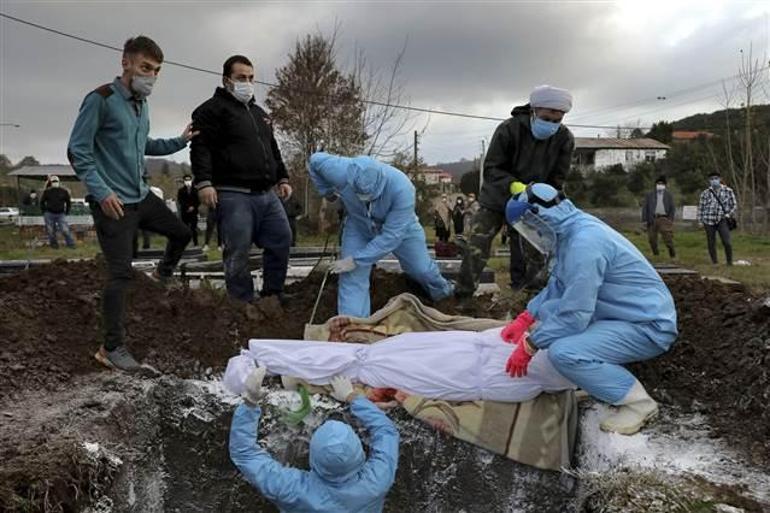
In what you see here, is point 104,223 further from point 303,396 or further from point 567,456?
point 567,456

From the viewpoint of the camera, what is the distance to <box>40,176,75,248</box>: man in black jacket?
14414 mm

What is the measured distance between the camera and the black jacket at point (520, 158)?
17.8ft

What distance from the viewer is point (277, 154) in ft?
18.0

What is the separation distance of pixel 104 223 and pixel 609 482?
2849 millimetres

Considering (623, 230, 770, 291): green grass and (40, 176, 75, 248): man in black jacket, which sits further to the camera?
→ (40, 176, 75, 248): man in black jacket

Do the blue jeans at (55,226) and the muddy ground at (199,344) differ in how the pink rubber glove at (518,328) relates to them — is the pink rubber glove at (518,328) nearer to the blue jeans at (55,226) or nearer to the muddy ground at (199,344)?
the muddy ground at (199,344)

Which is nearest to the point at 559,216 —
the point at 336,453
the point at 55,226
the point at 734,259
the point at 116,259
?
the point at 336,453

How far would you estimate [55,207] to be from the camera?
14.6 metres

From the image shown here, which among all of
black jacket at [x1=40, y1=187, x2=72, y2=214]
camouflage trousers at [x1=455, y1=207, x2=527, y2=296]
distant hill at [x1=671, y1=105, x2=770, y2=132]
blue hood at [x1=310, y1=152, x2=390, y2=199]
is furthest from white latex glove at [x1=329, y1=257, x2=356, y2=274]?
distant hill at [x1=671, y1=105, x2=770, y2=132]

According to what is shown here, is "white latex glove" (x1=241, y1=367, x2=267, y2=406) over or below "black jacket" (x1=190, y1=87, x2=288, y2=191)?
below

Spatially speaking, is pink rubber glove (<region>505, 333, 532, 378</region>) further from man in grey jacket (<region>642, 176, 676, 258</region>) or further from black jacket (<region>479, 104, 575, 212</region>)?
man in grey jacket (<region>642, 176, 676, 258</region>)

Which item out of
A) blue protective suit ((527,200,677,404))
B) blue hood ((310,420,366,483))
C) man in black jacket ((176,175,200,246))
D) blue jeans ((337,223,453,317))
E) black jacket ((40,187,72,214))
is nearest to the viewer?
blue hood ((310,420,366,483))

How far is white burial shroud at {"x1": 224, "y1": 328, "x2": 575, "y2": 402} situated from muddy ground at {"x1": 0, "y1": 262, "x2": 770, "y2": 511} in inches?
25.9

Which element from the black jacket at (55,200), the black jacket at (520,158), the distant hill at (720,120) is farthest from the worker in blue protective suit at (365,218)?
the distant hill at (720,120)
